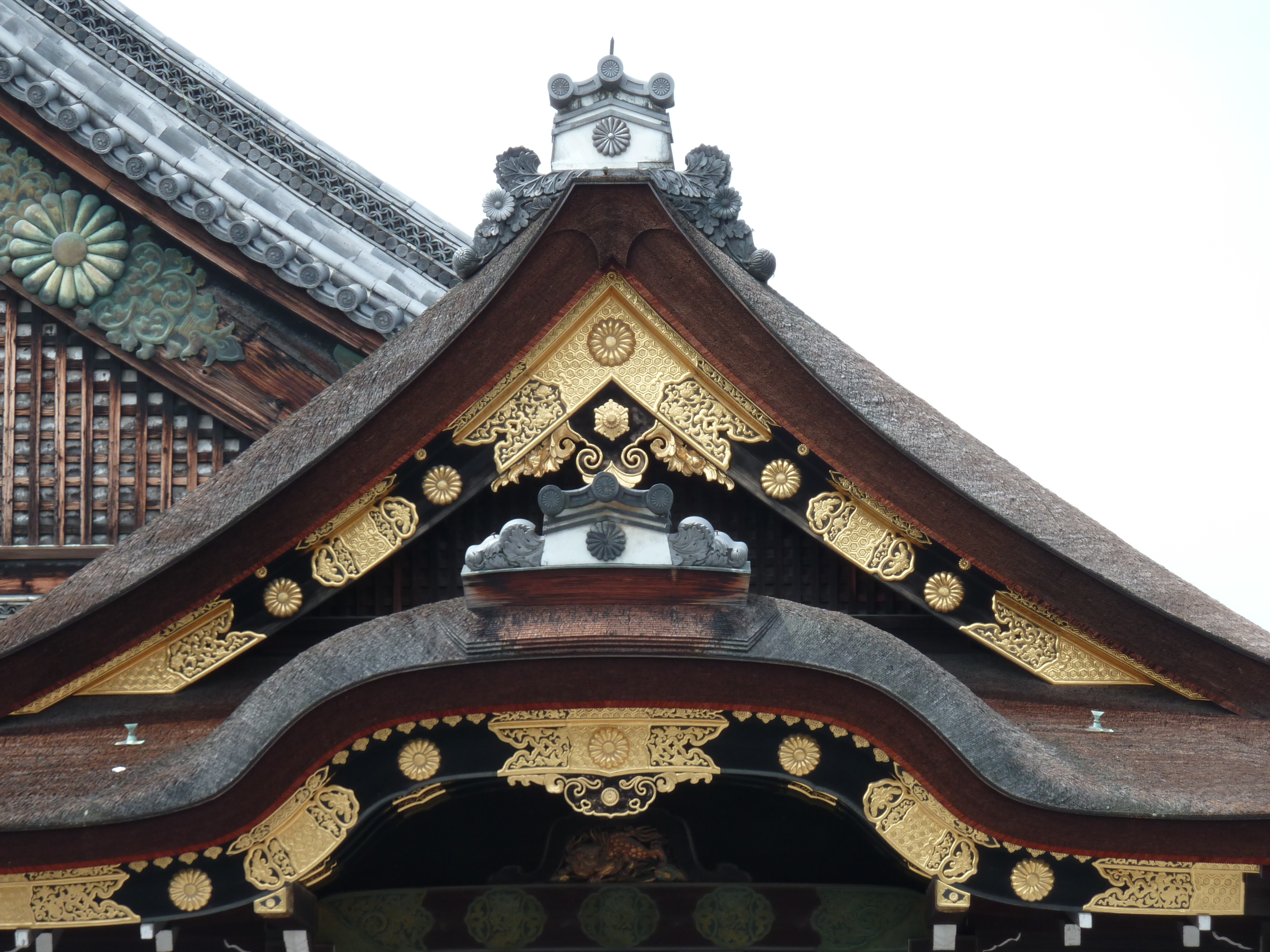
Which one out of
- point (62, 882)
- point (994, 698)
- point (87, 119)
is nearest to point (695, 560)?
point (994, 698)

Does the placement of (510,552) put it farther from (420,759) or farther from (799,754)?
(799,754)

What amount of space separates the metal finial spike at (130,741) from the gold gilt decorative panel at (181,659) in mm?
398

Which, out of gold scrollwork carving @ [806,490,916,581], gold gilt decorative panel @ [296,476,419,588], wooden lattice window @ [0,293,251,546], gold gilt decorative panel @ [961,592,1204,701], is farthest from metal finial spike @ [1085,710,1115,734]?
wooden lattice window @ [0,293,251,546]

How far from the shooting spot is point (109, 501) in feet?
28.6

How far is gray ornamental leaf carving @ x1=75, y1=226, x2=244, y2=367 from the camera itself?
28.7ft

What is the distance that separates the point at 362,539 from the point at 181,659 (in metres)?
0.86

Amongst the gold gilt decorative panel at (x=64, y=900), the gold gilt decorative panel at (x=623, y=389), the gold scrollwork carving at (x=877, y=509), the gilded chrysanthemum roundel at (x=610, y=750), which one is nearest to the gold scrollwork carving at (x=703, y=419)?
the gold gilt decorative panel at (x=623, y=389)

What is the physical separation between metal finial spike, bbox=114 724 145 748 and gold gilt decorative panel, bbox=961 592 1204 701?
122 inches

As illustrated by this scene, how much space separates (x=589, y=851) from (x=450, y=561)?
52.2 inches

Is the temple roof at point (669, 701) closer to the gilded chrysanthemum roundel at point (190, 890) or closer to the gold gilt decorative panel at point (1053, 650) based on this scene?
the gilded chrysanthemum roundel at point (190, 890)

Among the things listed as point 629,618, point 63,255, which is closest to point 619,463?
point 629,618

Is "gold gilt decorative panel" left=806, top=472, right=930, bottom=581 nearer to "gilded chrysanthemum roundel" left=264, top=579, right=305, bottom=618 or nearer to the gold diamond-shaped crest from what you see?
the gold diamond-shaped crest

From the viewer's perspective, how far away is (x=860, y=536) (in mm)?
5906

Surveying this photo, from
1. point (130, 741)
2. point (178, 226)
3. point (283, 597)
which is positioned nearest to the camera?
point (130, 741)
